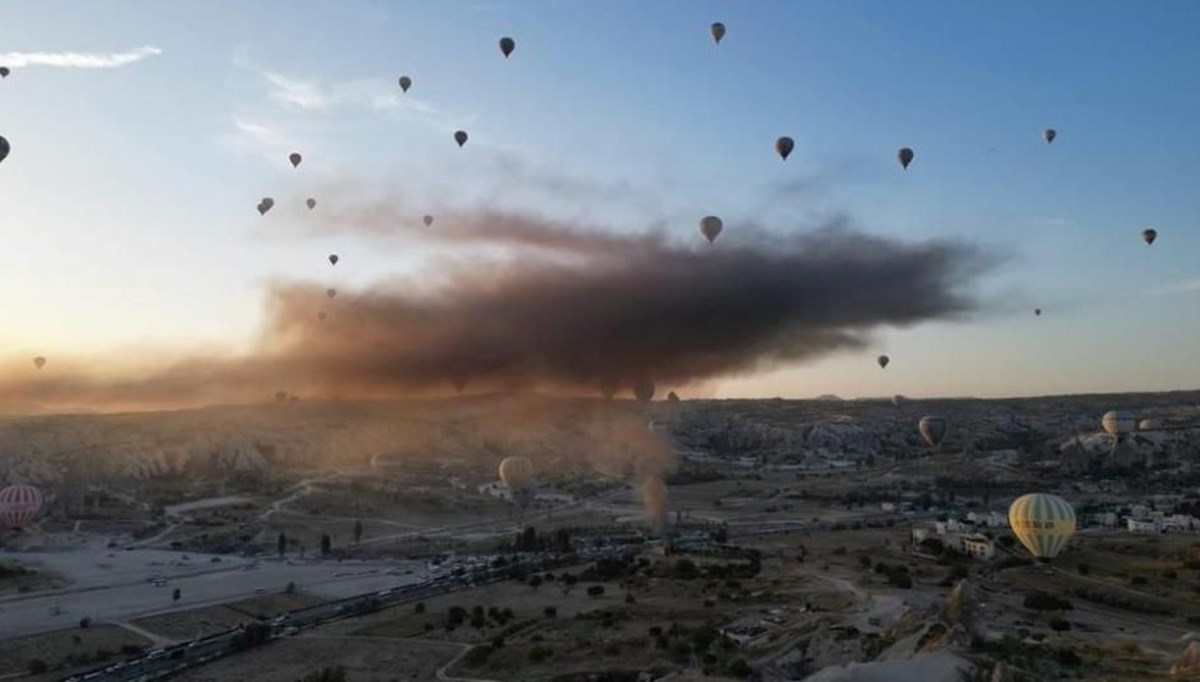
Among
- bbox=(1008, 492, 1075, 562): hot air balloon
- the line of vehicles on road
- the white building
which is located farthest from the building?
the line of vehicles on road

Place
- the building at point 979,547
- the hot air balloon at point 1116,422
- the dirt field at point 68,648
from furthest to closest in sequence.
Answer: the hot air balloon at point 1116,422, the building at point 979,547, the dirt field at point 68,648

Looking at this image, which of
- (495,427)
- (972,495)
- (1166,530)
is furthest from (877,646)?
(495,427)

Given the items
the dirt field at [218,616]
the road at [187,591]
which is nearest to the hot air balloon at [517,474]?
the road at [187,591]

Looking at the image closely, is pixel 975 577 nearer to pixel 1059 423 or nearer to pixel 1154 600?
pixel 1154 600

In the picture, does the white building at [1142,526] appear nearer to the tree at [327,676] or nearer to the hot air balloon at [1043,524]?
the hot air balloon at [1043,524]

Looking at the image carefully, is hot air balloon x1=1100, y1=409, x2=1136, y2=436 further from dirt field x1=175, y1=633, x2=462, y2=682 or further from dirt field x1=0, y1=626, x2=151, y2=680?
dirt field x1=0, y1=626, x2=151, y2=680

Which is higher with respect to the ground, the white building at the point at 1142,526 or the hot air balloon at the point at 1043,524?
the hot air balloon at the point at 1043,524
